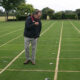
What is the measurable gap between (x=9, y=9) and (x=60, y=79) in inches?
2733

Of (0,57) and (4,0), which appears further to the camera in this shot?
(4,0)

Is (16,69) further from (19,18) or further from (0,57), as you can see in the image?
(19,18)

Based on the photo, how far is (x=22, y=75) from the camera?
7844 millimetres

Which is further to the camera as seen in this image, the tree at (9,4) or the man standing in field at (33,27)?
the tree at (9,4)

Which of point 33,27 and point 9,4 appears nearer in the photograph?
point 33,27

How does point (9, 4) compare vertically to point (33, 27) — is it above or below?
above

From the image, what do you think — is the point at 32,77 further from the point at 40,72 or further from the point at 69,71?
the point at 69,71

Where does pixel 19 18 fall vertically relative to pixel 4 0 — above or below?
below

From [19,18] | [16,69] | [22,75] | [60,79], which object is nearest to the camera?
[60,79]

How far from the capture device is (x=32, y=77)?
7605mm

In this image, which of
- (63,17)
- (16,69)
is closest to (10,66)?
(16,69)

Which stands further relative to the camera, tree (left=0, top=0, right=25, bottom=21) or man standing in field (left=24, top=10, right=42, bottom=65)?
tree (left=0, top=0, right=25, bottom=21)

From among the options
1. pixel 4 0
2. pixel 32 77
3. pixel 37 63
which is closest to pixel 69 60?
pixel 37 63

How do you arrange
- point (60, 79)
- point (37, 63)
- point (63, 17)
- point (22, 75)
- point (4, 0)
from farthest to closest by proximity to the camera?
point (63, 17) → point (4, 0) → point (37, 63) → point (22, 75) → point (60, 79)
